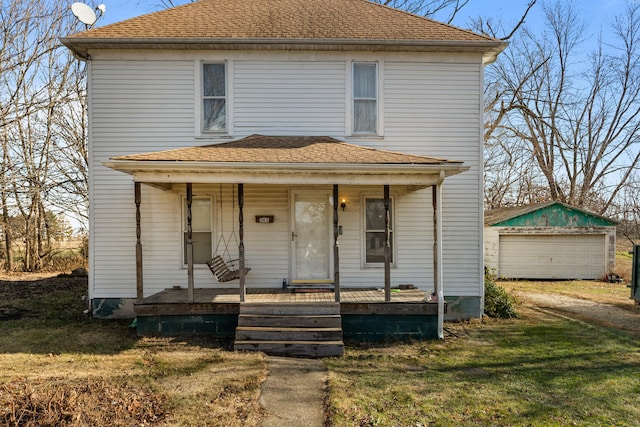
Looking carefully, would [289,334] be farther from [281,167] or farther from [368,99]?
[368,99]

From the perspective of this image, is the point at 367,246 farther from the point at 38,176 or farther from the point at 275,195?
the point at 38,176

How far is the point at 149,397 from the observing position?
4375 mm

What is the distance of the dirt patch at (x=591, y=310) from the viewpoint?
8.19 metres

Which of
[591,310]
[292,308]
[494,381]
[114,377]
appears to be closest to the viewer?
[114,377]

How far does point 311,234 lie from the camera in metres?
8.50

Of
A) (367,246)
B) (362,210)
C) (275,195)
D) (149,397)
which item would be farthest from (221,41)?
(149,397)

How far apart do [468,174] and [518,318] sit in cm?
347

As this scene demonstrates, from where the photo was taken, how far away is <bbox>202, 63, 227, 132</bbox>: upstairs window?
333 inches

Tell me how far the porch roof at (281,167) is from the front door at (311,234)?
5.20 ft

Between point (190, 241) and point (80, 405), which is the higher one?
point (190, 241)

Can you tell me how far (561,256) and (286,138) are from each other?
12249mm

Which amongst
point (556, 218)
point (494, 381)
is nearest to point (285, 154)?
point (494, 381)

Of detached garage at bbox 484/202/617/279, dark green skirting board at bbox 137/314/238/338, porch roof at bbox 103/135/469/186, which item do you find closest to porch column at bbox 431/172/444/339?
porch roof at bbox 103/135/469/186

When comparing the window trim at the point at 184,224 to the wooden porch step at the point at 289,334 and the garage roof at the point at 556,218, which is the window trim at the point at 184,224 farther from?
the garage roof at the point at 556,218
